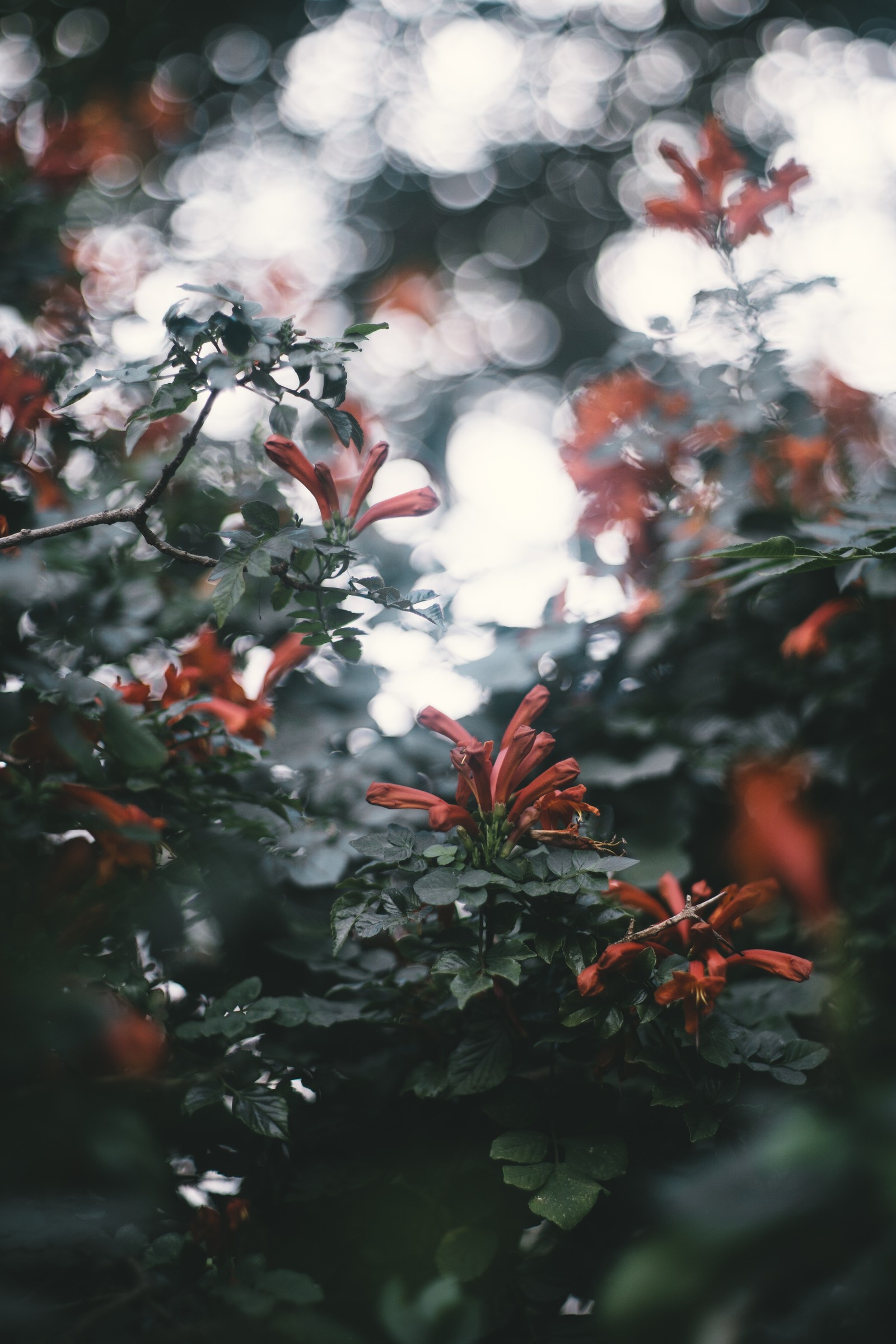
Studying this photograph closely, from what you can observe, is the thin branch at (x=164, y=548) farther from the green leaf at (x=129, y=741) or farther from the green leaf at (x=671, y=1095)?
the green leaf at (x=671, y=1095)

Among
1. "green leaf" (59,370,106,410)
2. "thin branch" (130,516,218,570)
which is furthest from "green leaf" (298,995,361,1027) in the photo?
"green leaf" (59,370,106,410)

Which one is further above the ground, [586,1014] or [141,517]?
[141,517]

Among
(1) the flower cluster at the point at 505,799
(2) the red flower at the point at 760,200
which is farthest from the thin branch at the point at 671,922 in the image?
(2) the red flower at the point at 760,200

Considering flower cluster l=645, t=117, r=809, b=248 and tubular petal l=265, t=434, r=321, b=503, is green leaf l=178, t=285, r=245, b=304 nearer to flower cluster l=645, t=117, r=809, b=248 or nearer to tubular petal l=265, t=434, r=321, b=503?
tubular petal l=265, t=434, r=321, b=503

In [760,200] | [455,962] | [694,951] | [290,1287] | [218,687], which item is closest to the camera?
[290,1287]

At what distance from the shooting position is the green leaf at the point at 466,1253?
809mm

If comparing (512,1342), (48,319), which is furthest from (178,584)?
(512,1342)

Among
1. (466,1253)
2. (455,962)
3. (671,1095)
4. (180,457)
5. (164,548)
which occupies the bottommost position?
(466,1253)

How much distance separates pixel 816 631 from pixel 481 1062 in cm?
94

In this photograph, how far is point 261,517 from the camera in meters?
0.96

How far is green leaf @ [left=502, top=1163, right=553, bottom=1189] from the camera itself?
0.81m

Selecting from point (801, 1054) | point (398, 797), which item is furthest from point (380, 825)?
point (801, 1054)

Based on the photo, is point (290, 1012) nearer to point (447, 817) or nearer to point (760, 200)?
point (447, 817)

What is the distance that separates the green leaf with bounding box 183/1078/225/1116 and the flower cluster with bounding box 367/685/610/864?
36 centimetres
